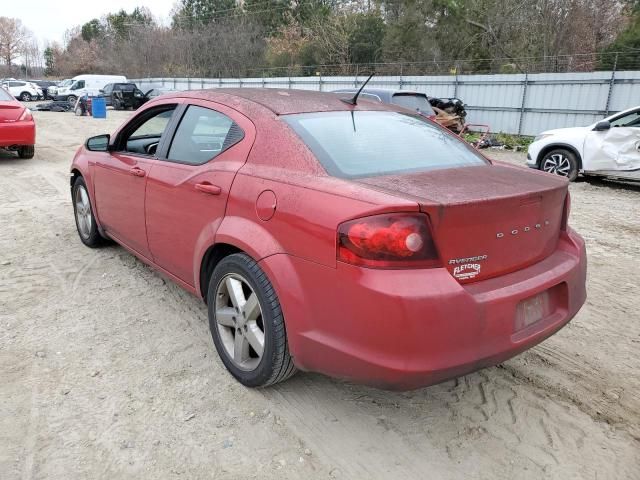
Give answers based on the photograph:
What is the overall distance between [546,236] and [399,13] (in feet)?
112

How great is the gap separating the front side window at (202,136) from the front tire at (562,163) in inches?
304

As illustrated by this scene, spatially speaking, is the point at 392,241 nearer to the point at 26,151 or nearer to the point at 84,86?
the point at 26,151

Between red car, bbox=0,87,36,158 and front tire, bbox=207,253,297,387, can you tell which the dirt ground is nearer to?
Result: front tire, bbox=207,253,297,387

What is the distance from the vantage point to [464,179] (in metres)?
2.64

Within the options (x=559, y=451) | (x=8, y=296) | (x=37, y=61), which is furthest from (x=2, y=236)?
(x=37, y=61)

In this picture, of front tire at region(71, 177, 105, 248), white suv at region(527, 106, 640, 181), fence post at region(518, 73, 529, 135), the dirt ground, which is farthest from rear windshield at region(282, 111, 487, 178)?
fence post at region(518, 73, 529, 135)

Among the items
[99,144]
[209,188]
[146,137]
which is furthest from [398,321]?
[146,137]

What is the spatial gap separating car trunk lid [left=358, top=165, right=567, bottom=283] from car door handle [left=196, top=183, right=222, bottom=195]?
2.97 feet

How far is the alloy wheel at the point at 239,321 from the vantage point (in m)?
2.74

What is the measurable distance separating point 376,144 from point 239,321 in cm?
124

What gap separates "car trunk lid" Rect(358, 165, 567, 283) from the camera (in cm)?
223

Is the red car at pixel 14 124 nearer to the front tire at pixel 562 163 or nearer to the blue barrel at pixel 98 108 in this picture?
the front tire at pixel 562 163

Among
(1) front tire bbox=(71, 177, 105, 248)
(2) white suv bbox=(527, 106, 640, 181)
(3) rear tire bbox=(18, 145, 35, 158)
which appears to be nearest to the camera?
(1) front tire bbox=(71, 177, 105, 248)

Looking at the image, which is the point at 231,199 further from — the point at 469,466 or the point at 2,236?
the point at 2,236
